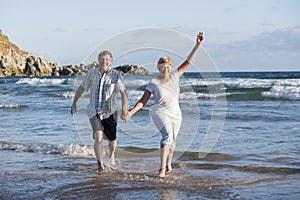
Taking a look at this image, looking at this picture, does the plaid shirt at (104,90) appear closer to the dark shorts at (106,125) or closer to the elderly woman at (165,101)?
the dark shorts at (106,125)

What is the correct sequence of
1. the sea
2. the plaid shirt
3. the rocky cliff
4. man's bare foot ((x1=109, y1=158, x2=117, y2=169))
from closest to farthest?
the sea → the plaid shirt → man's bare foot ((x1=109, y1=158, x2=117, y2=169)) → the rocky cliff

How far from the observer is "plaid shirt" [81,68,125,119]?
616cm

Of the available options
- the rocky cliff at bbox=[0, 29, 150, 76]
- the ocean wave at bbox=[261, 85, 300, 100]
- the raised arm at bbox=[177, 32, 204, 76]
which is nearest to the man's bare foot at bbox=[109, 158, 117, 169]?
the raised arm at bbox=[177, 32, 204, 76]

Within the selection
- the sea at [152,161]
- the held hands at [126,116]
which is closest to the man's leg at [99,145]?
the sea at [152,161]

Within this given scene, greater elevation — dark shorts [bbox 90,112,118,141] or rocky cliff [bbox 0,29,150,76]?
rocky cliff [bbox 0,29,150,76]

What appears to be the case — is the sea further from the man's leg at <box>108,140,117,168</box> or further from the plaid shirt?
the plaid shirt

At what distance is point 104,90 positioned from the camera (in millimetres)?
6168

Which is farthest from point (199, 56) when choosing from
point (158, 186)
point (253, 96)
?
point (253, 96)

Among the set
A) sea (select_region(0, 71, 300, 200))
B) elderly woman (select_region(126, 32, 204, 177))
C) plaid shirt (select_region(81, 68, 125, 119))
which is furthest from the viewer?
plaid shirt (select_region(81, 68, 125, 119))

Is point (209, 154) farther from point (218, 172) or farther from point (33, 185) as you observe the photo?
point (33, 185)

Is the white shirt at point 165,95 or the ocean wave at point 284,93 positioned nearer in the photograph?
the white shirt at point 165,95

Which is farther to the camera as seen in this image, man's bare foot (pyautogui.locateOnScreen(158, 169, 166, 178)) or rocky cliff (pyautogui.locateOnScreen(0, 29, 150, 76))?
rocky cliff (pyautogui.locateOnScreen(0, 29, 150, 76))

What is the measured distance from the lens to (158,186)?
216 inches

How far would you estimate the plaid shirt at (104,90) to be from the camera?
243 inches
